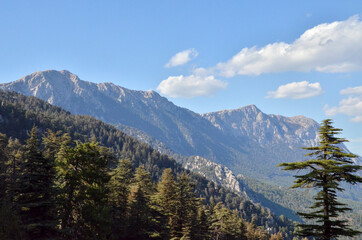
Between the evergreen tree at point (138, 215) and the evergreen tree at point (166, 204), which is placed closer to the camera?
the evergreen tree at point (138, 215)

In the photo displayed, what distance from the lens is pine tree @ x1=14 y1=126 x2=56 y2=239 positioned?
21.7 m

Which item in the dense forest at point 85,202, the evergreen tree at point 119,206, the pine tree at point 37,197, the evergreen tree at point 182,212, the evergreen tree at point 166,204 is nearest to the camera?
the pine tree at point 37,197

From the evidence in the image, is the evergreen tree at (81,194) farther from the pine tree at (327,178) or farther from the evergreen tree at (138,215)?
the pine tree at (327,178)

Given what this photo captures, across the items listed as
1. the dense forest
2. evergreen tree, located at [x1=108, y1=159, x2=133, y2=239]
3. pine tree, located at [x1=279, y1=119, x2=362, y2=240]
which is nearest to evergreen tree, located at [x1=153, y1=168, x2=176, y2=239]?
the dense forest

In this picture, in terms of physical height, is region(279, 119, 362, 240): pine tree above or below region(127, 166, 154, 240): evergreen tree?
above

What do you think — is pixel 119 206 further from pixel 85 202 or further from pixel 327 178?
pixel 327 178

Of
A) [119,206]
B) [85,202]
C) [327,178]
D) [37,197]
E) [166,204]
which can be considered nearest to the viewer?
[327,178]

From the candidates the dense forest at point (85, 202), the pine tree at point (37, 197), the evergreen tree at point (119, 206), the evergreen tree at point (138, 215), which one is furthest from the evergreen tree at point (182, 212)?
the pine tree at point (37, 197)

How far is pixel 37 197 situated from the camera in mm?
22297

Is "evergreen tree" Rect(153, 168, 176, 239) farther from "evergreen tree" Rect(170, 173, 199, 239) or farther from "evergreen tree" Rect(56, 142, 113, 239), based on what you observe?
"evergreen tree" Rect(56, 142, 113, 239)

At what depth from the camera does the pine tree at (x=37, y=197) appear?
855 inches

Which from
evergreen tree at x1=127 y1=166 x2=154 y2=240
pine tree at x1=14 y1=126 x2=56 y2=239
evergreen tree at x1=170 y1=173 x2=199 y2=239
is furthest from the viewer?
evergreen tree at x1=170 y1=173 x2=199 y2=239

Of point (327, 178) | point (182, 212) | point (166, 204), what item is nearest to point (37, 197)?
point (327, 178)

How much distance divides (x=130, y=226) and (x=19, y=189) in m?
24.3
